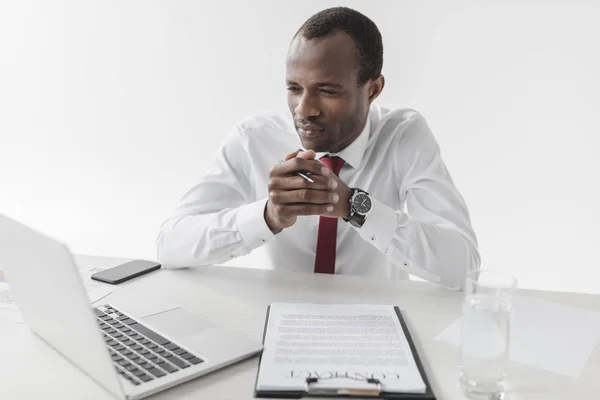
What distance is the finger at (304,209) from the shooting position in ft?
4.20

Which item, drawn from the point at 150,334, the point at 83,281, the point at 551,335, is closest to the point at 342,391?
the point at 150,334

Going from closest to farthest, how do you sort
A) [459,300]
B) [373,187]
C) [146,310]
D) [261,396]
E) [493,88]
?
1. [261,396]
2. [146,310]
3. [459,300]
4. [373,187]
5. [493,88]

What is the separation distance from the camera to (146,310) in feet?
3.61

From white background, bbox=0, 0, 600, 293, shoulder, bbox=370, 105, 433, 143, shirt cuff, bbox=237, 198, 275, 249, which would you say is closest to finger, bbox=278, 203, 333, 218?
shirt cuff, bbox=237, 198, 275, 249

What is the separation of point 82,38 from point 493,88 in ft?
6.70

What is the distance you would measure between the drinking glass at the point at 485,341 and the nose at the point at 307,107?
75cm

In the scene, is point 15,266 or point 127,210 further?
point 127,210

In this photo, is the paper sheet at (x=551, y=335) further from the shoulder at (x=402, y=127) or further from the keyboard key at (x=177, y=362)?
the shoulder at (x=402, y=127)

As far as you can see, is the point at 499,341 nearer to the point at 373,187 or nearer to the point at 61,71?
the point at 373,187

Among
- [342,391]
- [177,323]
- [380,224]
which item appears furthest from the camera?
[380,224]

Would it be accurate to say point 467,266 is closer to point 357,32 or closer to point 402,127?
point 402,127

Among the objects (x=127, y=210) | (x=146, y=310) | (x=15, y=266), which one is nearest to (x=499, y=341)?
(x=146, y=310)

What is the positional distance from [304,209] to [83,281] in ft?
1.59

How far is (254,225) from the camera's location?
140 centimetres
